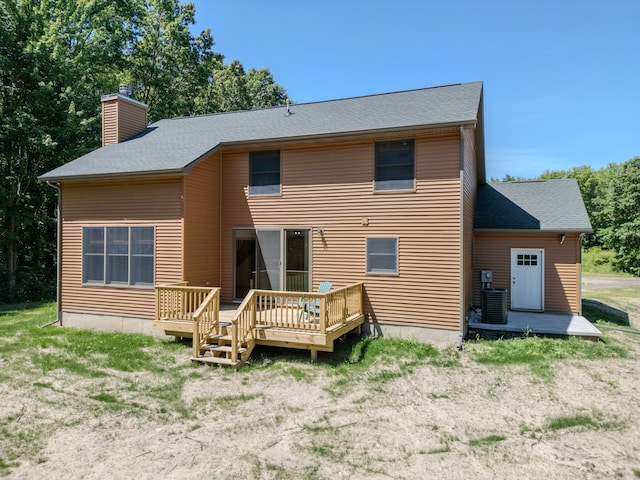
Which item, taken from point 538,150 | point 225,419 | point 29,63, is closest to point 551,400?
point 225,419

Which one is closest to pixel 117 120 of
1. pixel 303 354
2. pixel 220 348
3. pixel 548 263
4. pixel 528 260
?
pixel 220 348

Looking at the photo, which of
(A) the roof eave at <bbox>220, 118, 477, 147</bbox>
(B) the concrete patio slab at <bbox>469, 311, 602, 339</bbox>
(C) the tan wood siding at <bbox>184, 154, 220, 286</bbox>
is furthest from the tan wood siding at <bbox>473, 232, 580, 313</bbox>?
(C) the tan wood siding at <bbox>184, 154, 220, 286</bbox>

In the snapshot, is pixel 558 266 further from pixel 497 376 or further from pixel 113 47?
Answer: pixel 113 47

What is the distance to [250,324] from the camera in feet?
25.9

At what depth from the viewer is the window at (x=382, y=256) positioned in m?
9.26

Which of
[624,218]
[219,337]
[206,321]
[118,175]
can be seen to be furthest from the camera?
[624,218]

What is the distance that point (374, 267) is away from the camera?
30.9 ft

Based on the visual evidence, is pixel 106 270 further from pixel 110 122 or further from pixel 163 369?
pixel 110 122

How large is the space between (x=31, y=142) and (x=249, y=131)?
11135 millimetres

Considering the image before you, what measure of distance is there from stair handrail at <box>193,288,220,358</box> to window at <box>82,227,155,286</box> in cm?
247

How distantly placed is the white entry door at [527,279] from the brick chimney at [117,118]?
13.2 metres

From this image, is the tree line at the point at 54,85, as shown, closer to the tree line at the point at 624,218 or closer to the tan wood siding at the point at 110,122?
the tan wood siding at the point at 110,122

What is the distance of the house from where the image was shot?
29.3 ft

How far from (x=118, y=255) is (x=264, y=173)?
4262 mm
